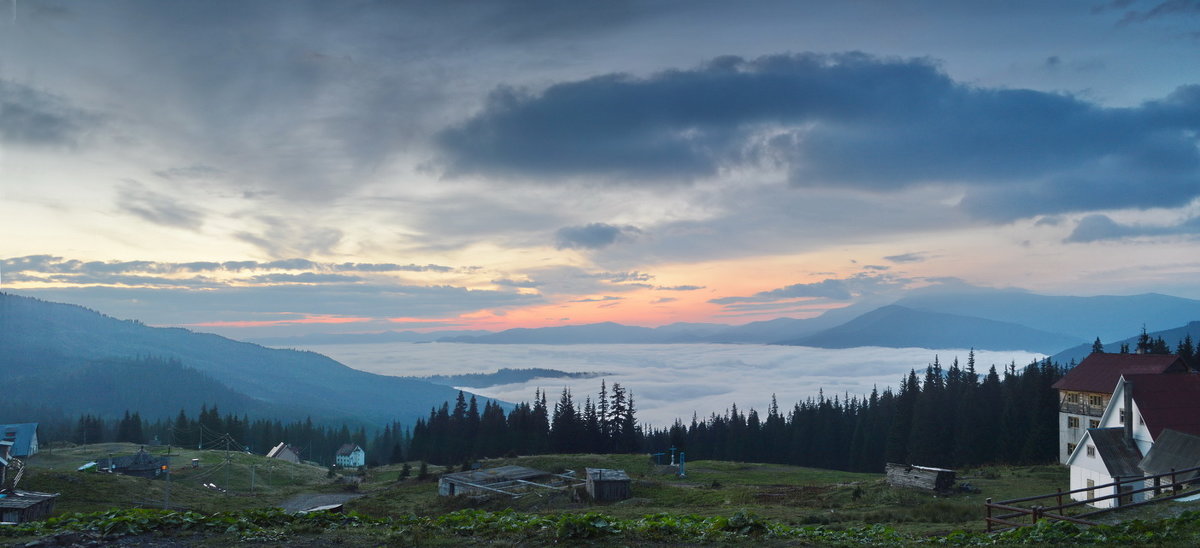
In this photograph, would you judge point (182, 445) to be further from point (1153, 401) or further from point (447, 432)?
point (1153, 401)

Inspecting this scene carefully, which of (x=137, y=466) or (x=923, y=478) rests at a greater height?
(x=923, y=478)

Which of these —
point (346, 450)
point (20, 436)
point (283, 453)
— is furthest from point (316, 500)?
point (346, 450)

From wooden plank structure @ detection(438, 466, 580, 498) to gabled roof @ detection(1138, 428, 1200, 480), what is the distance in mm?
34107

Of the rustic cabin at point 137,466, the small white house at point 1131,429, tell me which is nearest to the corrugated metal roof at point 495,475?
the small white house at point 1131,429

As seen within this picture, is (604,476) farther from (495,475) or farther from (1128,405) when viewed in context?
(1128,405)

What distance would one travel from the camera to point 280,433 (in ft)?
518

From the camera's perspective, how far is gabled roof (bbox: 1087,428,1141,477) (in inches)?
1368

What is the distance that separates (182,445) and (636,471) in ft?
336

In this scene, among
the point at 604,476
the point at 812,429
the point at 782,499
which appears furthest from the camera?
Answer: the point at 812,429

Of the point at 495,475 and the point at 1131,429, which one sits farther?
the point at 495,475

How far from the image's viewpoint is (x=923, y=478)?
41.8 m

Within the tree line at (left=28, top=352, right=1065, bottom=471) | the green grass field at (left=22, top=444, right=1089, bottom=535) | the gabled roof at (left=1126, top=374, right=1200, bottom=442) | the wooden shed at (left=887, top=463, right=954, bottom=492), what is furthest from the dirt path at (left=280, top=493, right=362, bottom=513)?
the gabled roof at (left=1126, top=374, right=1200, bottom=442)

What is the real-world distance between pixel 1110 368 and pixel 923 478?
29.7 metres

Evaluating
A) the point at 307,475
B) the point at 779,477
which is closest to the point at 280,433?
the point at 307,475
